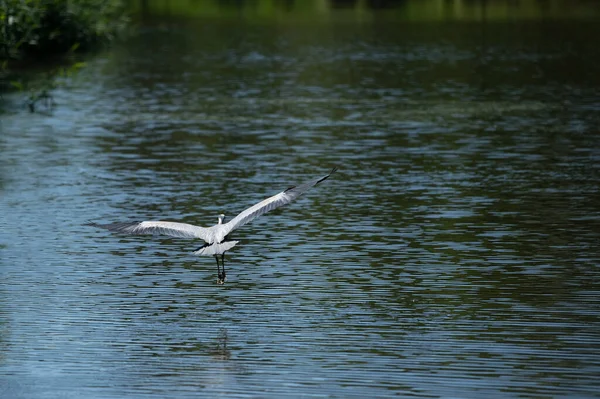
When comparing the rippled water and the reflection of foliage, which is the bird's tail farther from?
the reflection of foliage

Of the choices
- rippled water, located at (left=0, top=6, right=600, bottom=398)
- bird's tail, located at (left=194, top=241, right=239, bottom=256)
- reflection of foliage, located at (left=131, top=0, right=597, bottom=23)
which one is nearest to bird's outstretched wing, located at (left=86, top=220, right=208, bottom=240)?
bird's tail, located at (left=194, top=241, right=239, bottom=256)

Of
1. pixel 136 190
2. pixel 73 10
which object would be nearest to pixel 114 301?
pixel 136 190

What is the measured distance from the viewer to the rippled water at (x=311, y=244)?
526 inches

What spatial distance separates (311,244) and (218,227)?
4910 mm

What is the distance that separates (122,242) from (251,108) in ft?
58.7

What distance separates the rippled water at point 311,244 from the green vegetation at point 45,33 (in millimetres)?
1824

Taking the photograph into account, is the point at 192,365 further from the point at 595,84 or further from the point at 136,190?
the point at 595,84

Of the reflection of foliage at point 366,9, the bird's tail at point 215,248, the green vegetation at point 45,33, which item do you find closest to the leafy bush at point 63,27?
the green vegetation at point 45,33

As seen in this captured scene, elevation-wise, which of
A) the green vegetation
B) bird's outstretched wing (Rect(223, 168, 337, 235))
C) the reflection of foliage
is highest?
bird's outstretched wing (Rect(223, 168, 337, 235))

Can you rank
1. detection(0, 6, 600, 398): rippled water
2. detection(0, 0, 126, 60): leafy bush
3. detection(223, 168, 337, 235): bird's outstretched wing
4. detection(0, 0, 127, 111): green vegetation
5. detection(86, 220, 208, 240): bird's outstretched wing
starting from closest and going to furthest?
detection(0, 6, 600, 398): rippled water
detection(223, 168, 337, 235): bird's outstretched wing
detection(86, 220, 208, 240): bird's outstretched wing
detection(0, 0, 127, 111): green vegetation
detection(0, 0, 126, 60): leafy bush

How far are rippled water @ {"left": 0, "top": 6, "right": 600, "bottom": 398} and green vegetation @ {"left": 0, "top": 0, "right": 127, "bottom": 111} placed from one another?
1824mm

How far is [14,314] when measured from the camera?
51.4ft

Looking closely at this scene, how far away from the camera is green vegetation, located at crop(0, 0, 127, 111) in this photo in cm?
3922

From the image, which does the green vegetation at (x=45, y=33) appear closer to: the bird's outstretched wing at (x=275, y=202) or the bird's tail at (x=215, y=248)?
the bird's tail at (x=215, y=248)
